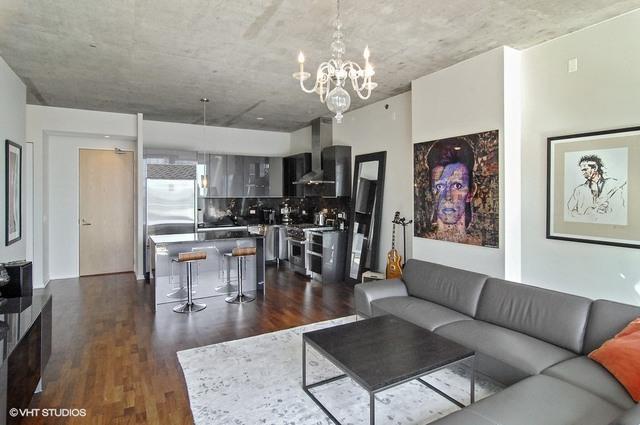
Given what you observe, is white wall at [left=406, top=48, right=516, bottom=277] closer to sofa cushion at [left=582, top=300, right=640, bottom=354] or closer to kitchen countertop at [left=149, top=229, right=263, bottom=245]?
sofa cushion at [left=582, top=300, right=640, bottom=354]

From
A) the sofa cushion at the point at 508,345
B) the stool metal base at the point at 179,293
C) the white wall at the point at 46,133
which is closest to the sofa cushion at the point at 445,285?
the sofa cushion at the point at 508,345

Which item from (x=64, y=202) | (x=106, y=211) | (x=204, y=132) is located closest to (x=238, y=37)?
(x=204, y=132)

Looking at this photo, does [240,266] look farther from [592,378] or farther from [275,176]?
[592,378]

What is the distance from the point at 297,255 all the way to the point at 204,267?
2025 millimetres

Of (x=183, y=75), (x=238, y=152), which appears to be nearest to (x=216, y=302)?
(x=183, y=75)

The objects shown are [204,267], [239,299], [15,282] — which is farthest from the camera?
[204,267]

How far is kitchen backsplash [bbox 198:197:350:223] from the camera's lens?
7.64 metres

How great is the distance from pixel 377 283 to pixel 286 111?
12.0 ft

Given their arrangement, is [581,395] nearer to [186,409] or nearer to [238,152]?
[186,409]

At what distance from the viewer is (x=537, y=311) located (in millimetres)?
2777

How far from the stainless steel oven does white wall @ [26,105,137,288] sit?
3465 millimetres

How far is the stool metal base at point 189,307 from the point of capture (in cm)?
460

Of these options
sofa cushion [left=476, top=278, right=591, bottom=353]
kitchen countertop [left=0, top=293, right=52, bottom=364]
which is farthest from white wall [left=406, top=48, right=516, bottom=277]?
kitchen countertop [left=0, top=293, right=52, bottom=364]

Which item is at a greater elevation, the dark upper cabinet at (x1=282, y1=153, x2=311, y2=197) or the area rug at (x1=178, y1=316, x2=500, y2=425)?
the dark upper cabinet at (x1=282, y1=153, x2=311, y2=197)
